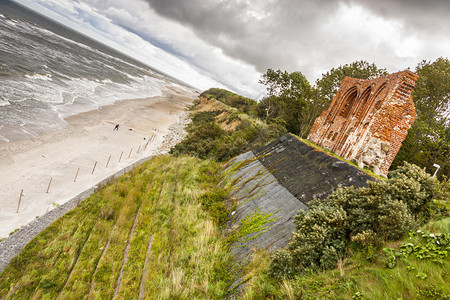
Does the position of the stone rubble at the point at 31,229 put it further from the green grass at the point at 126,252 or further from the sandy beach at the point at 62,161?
the sandy beach at the point at 62,161

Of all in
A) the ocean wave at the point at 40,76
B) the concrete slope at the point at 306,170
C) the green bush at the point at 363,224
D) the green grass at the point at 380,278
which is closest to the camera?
the green grass at the point at 380,278

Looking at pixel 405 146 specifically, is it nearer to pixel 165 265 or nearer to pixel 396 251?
Answer: pixel 396 251

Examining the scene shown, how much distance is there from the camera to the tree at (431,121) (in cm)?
1478

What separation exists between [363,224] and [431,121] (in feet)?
52.1

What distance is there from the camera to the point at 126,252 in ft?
30.5

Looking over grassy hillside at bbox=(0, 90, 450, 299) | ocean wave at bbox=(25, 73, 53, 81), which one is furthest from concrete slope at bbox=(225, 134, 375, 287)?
ocean wave at bbox=(25, 73, 53, 81)

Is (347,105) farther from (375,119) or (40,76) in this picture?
(40,76)

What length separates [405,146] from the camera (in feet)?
55.5

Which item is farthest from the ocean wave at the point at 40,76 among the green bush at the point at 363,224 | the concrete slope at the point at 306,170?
the green bush at the point at 363,224

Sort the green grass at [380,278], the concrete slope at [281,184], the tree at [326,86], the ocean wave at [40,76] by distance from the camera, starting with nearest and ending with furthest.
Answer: the green grass at [380,278]
the concrete slope at [281,184]
the tree at [326,86]
the ocean wave at [40,76]

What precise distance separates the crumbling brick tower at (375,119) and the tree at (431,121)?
14.4ft

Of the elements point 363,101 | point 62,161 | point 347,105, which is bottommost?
point 62,161

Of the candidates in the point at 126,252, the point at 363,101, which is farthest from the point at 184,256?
the point at 363,101

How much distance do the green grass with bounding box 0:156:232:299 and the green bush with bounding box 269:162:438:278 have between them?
3053 millimetres
